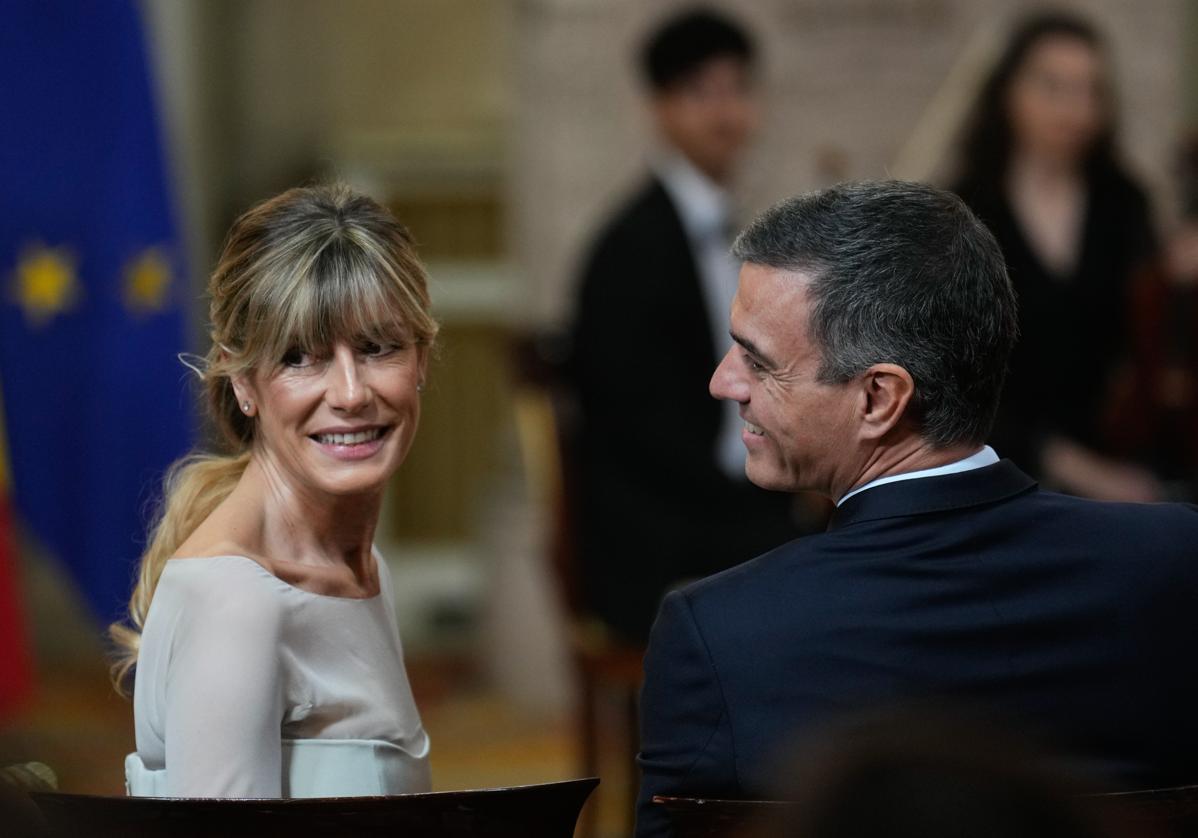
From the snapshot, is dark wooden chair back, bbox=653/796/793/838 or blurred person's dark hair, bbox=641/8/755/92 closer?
dark wooden chair back, bbox=653/796/793/838

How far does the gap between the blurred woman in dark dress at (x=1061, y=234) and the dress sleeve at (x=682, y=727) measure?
7.93ft

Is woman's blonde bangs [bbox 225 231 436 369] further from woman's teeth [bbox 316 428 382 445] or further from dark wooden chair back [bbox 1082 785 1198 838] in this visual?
dark wooden chair back [bbox 1082 785 1198 838]

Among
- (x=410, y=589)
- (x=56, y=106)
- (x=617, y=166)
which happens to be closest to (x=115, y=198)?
(x=56, y=106)

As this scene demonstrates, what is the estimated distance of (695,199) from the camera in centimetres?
390

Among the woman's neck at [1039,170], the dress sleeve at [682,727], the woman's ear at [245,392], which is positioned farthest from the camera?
the woman's neck at [1039,170]

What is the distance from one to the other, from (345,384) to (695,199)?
7.85ft

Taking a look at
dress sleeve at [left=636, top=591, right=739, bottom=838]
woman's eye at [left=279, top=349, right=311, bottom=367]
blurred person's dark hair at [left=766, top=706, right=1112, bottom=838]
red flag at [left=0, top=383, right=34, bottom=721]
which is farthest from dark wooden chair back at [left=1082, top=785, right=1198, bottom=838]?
red flag at [left=0, top=383, right=34, bottom=721]

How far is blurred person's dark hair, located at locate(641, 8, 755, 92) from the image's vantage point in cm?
397

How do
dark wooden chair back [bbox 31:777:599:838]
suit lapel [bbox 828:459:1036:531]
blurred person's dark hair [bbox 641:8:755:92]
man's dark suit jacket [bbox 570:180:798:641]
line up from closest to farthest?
dark wooden chair back [bbox 31:777:599:838]
suit lapel [bbox 828:459:1036:531]
man's dark suit jacket [bbox 570:180:798:641]
blurred person's dark hair [bbox 641:8:755:92]

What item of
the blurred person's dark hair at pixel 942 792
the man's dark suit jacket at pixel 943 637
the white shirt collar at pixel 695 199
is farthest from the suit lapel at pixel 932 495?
the white shirt collar at pixel 695 199

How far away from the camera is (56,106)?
362 centimetres

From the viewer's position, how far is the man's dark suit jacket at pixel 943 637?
4.63 feet

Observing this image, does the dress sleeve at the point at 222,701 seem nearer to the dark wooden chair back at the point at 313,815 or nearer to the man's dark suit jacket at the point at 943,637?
the dark wooden chair back at the point at 313,815

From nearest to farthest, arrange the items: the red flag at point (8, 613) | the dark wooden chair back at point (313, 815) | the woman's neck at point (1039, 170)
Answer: the dark wooden chair back at point (313, 815), the red flag at point (8, 613), the woman's neck at point (1039, 170)
